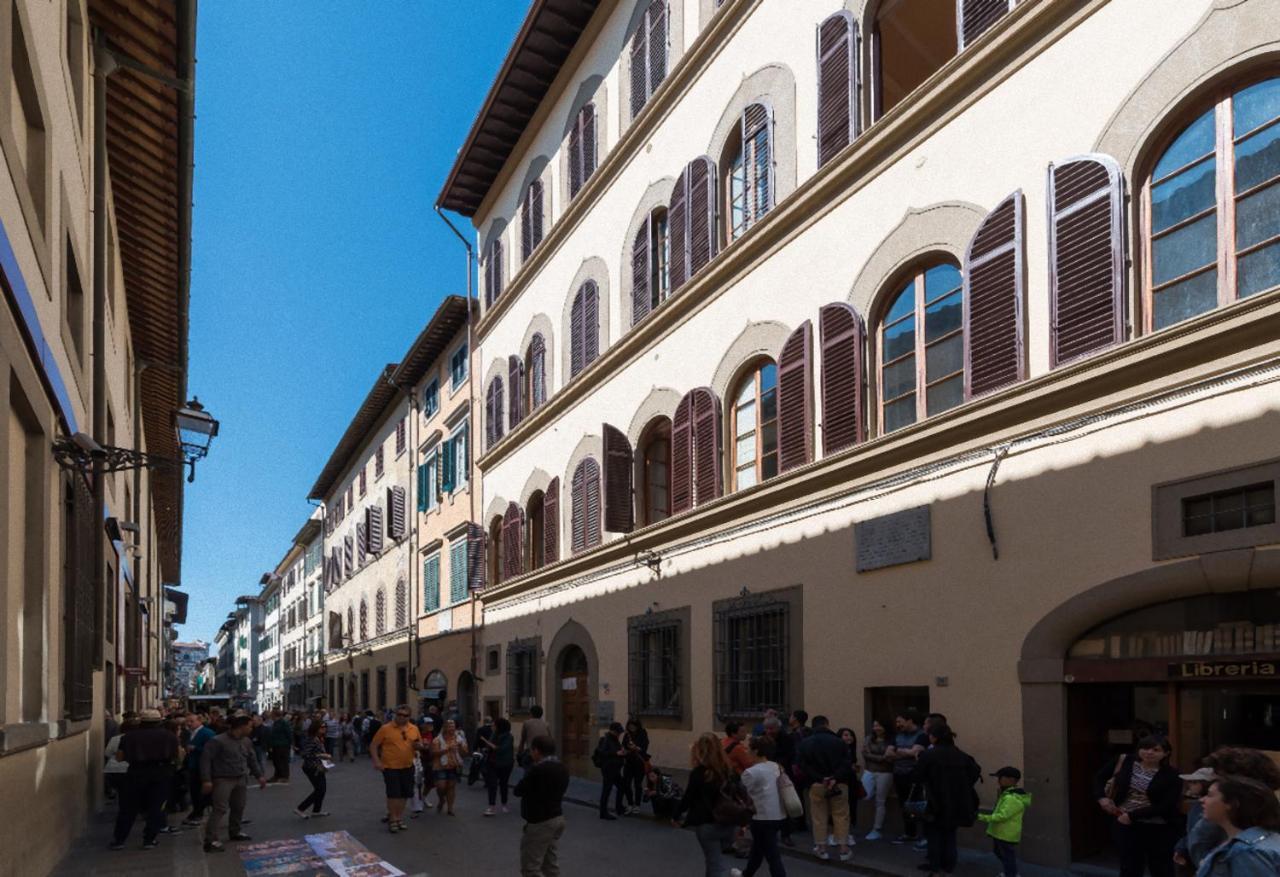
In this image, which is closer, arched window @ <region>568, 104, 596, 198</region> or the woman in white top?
the woman in white top

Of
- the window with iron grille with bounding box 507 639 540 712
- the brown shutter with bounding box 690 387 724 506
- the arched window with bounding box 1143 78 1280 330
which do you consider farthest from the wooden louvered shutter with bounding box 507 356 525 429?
the arched window with bounding box 1143 78 1280 330

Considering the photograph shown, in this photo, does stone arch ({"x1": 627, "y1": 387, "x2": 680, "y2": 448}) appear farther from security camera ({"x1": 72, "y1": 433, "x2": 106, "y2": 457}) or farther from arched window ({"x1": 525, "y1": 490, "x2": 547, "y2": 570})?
security camera ({"x1": 72, "y1": 433, "x2": 106, "y2": 457})

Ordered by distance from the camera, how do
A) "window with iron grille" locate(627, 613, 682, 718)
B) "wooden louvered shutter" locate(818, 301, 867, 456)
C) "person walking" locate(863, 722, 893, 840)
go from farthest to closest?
"window with iron grille" locate(627, 613, 682, 718) → "wooden louvered shutter" locate(818, 301, 867, 456) → "person walking" locate(863, 722, 893, 840)

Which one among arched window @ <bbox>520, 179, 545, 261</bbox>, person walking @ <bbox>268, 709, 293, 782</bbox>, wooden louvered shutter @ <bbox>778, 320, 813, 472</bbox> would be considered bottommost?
person walking @ <bbox>268, 709, 293, 782</bbox>

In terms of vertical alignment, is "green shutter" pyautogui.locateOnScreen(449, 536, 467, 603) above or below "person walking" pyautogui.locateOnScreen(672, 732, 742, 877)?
above

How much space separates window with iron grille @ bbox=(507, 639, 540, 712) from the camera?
89.0 ft

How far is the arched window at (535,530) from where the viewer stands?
27969 mm

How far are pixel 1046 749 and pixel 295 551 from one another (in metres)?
71.0

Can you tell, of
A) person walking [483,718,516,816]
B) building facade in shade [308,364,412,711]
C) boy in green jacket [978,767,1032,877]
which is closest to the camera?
boy in green jacket [978,767,1032,877]

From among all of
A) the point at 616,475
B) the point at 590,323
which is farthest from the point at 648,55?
the point at 616,475

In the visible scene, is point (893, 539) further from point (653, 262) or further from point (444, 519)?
point (444, 519)

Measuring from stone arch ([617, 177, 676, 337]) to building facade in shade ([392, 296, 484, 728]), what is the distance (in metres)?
10.7

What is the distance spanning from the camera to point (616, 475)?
22.1 meters

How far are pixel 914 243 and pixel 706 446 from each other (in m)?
5.93
